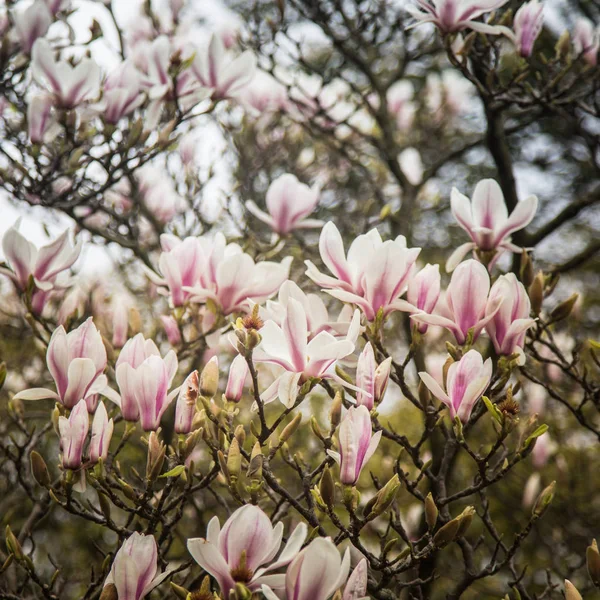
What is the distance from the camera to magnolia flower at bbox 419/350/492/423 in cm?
117

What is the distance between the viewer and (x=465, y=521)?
111 cm

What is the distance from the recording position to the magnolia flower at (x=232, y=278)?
153cm

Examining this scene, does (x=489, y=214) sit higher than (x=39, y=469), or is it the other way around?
(x=39, y=469)

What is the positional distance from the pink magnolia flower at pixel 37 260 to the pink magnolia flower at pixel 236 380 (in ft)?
2.00

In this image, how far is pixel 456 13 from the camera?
1745 millimetres

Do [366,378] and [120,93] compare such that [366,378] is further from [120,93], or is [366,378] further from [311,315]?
[120,93]

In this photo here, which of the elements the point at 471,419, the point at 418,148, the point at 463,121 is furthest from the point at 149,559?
the point at 463,121

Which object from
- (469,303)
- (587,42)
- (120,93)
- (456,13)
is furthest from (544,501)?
(587,42)

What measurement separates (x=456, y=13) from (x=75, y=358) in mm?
1371

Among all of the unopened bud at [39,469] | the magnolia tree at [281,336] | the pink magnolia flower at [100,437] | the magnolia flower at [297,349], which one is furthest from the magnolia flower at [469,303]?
the unopened bud at [39,469]

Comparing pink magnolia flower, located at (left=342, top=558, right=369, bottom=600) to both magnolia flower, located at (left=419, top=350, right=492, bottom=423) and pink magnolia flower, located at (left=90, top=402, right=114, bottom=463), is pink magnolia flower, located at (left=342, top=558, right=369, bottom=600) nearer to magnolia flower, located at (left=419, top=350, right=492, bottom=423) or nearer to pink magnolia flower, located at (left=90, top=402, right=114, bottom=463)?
magnolia flower, located at (left=419, top=350, right=492, bottom=423)

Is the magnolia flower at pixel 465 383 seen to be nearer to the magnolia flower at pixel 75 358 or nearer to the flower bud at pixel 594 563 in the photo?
the flower bud at pixel 594 563

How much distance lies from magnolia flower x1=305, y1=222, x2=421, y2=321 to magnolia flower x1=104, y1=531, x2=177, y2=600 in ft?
1.94

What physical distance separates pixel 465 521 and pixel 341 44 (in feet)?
7.60
